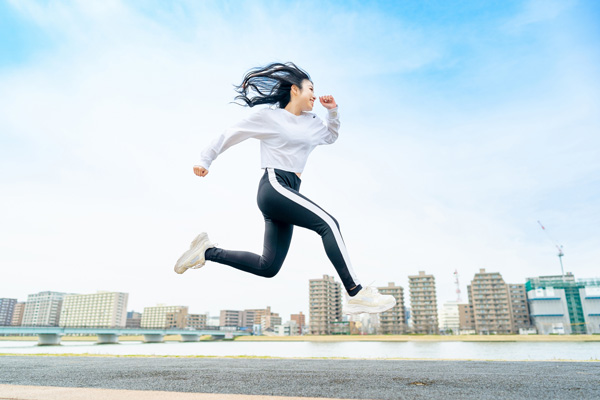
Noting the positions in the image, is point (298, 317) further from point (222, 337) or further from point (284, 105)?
point (284, 105)

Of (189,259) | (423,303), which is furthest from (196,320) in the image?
(189,259)

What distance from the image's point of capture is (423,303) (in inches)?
4665

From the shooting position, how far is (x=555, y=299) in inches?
4043

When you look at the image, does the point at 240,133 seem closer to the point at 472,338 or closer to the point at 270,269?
the point at 270,269

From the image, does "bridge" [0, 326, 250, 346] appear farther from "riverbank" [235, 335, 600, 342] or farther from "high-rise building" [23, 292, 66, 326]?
"high-rise building" [23, 292, 66, 326]

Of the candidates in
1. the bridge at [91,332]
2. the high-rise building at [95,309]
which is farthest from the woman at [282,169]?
the high-rise building at [95,309]

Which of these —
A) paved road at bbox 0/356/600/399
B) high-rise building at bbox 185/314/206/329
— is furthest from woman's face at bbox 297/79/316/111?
high-rise building at bbox 185/314/206/329

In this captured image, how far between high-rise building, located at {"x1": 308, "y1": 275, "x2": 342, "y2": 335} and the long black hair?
126 metres

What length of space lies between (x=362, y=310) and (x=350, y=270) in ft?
1.27

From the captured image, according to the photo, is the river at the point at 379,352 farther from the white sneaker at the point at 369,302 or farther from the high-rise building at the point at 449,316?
the high-rise building at the point at 449,316

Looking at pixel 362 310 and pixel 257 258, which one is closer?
pixel 362 310

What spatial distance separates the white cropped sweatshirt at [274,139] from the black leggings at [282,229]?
0.15m

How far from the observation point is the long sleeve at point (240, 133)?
4.31m

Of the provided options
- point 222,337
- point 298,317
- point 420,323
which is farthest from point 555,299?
point 298,317
